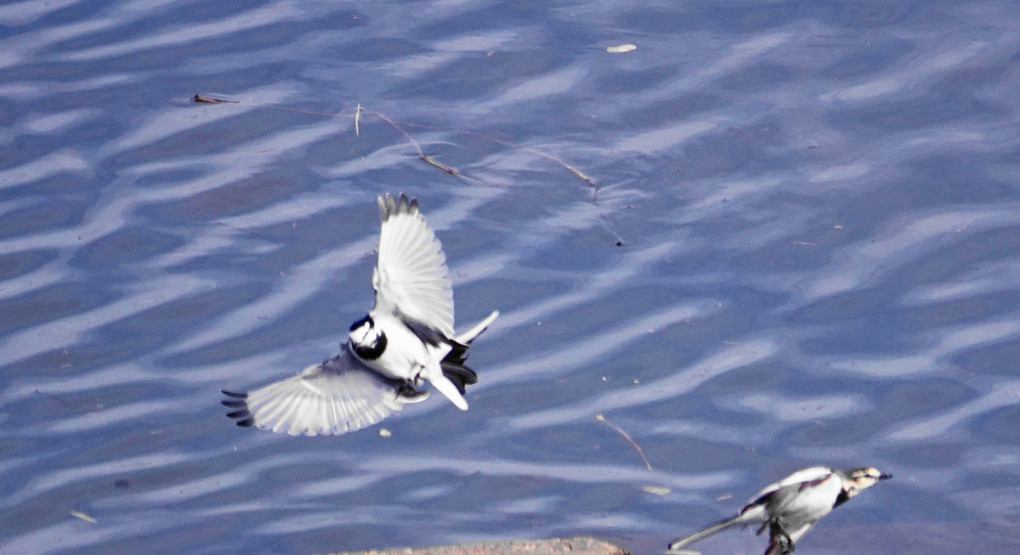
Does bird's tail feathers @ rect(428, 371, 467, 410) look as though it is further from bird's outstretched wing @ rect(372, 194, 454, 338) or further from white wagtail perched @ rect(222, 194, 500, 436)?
bird's outstretched wing @ rect(372, 194, 454, 338)

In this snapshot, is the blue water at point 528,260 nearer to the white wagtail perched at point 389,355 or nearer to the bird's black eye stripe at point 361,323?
the white wagtail perched at point 389,355

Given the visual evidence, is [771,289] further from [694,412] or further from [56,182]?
[56,182]

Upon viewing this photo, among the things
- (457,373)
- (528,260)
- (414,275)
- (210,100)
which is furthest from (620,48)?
(414,275)

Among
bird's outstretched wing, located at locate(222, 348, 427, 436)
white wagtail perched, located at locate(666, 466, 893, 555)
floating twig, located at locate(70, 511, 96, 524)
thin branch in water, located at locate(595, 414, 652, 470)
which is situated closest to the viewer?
white wagtail perched, located at locate(666, 466, 893, 555)

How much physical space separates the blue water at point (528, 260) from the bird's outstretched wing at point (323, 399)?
0.42 m

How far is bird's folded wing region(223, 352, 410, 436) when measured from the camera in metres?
3.17

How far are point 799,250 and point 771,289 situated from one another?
9.4 inches

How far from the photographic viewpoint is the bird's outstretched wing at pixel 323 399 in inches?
125

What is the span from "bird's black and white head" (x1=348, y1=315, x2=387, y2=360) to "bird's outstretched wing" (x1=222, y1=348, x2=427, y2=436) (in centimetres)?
8

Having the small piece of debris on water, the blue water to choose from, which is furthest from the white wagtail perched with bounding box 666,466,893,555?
the small piece of debris on water

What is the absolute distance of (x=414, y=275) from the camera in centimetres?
317

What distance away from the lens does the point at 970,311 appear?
4.06m

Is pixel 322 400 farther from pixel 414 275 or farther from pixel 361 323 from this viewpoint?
pixel 414 275

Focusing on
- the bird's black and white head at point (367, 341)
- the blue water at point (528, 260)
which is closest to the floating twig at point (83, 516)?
the blue water at point (528, 260)
